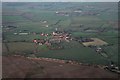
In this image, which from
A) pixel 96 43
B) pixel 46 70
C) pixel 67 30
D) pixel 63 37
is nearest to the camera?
pixel 46 70

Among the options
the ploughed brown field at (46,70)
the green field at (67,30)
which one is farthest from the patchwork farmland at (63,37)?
the ploughed brown field at (46,70)

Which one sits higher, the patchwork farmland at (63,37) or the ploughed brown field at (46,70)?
A: the patchwork farmland at (63,37)

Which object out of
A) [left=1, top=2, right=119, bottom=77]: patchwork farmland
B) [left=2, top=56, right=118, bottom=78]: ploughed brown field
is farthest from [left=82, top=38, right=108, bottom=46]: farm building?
[left=2, top=56, right=118, bottom=78]: ploughed brown field

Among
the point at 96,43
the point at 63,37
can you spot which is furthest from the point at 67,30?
the point at 96,43

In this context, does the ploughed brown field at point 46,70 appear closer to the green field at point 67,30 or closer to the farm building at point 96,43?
the green field at point 67,30

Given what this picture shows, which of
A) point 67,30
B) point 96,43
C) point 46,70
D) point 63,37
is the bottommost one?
point 46,70

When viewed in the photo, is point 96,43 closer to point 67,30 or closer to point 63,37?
point 63,37

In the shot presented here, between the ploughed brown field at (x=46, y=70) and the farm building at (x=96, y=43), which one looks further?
the farm building at (x=96, y=43)

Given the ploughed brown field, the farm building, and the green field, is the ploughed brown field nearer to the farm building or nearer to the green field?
the green field

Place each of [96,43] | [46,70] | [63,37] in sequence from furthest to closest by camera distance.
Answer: [63,37] < [96,43] < [46,70]

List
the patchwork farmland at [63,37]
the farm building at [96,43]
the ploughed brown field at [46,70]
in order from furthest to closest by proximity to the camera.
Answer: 1. the farm building at [96,43]
2. the patchwork farmland at [63,37]
3. the ploughed brown field at [46,70]
